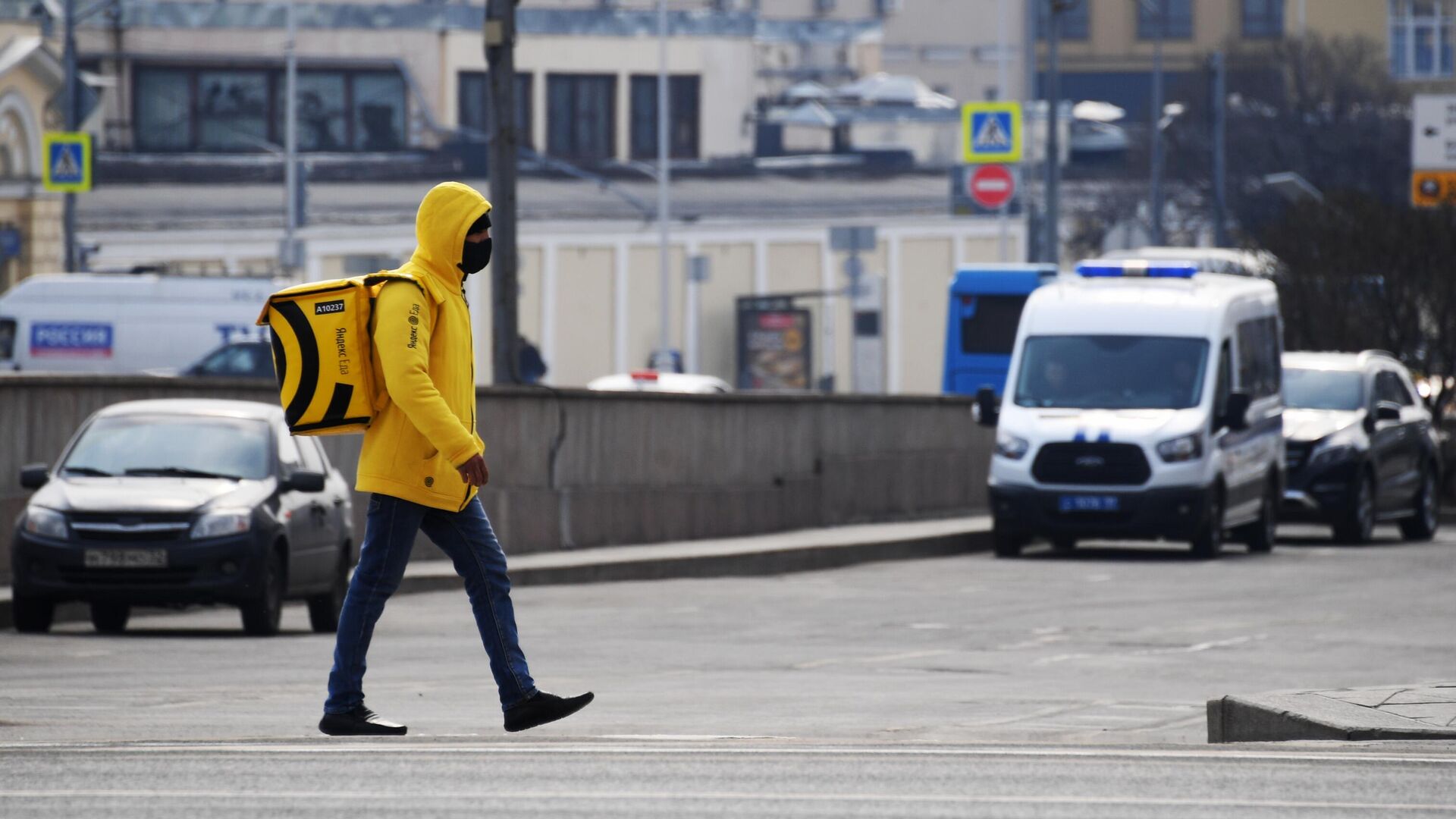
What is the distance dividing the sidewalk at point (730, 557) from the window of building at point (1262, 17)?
85536mm

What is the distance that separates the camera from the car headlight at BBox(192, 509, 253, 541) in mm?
15422

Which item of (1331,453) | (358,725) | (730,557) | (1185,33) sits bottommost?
(730,557)

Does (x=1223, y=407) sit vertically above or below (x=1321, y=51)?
below

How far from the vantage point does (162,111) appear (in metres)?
66.6

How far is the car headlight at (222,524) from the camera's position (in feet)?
50.6

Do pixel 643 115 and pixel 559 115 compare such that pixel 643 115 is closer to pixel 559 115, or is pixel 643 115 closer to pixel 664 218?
pixel 559 115

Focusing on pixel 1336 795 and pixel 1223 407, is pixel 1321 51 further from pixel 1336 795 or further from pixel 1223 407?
pixel 1336 795

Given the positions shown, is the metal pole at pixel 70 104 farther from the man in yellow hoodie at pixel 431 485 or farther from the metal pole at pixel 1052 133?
the man in yellow hoodie at pixel 431 485

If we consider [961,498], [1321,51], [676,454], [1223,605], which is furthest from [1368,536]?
[1321,51]

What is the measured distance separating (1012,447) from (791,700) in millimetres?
12369

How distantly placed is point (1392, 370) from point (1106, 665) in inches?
553

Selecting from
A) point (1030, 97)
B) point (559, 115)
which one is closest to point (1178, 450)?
point (1030, 97)

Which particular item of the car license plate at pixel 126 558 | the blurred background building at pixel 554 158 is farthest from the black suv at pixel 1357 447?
the blurred background building at pixel 554 158

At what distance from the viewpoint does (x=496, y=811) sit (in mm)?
7090
